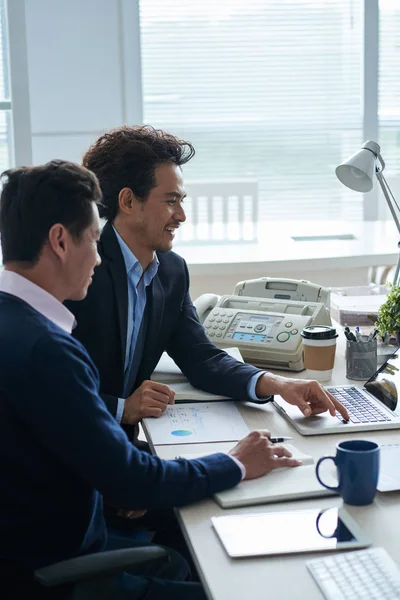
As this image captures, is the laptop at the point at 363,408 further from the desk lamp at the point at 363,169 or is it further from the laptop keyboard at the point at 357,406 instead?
the desk lamp at the point at 363,169

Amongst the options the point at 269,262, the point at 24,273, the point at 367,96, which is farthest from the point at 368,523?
the point at 367,96

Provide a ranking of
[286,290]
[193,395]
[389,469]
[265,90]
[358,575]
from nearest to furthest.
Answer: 1. [358,575]
2. [389,469]
3. [193,395]
4. [286,290]
5. [265,90]

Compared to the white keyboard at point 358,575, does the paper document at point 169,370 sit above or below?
below

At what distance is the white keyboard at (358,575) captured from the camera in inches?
44.6

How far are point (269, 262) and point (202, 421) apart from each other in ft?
7.98

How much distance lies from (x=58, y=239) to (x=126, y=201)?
2.56 feet

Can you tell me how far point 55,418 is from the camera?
1324 mm

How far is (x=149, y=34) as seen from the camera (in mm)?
4305

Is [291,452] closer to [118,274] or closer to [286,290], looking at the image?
[118,274]

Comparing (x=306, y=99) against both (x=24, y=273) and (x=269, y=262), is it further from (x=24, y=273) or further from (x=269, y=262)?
(x=24, y=273)

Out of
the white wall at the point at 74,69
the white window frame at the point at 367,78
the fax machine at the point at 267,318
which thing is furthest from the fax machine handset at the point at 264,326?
the white window frame at the point at 367,78

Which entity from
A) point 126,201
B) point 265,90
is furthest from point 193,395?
point 265,90

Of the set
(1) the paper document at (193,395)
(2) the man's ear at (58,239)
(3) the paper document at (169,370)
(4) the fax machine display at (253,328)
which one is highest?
(2) the man's ear at (58,239)

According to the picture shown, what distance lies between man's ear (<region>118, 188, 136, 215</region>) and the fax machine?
47cm
